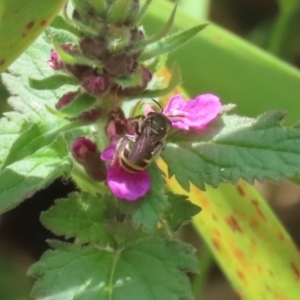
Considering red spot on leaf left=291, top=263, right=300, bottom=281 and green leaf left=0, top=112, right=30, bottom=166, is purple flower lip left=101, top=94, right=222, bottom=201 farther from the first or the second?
red spot on leaf left=291, top=263, right=300, bottom=281

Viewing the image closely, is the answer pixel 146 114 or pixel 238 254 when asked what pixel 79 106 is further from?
pixel 238 254

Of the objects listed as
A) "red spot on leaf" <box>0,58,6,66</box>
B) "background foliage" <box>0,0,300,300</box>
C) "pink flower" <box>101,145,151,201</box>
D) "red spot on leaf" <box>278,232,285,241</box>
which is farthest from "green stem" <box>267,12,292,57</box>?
"red spot on leaf" <box>0,58,6,66</box>

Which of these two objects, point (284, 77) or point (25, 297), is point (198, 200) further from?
point (25, 297)

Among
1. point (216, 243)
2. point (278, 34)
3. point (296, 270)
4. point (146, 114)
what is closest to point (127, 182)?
point (146, 114)

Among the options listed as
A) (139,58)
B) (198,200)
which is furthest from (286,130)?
(198,200)

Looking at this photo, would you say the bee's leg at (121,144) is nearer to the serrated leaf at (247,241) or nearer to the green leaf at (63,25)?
the green leaf at (63,25)

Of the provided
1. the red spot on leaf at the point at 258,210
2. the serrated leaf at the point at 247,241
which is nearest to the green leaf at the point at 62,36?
the serrated leaf at the point at 247,241
